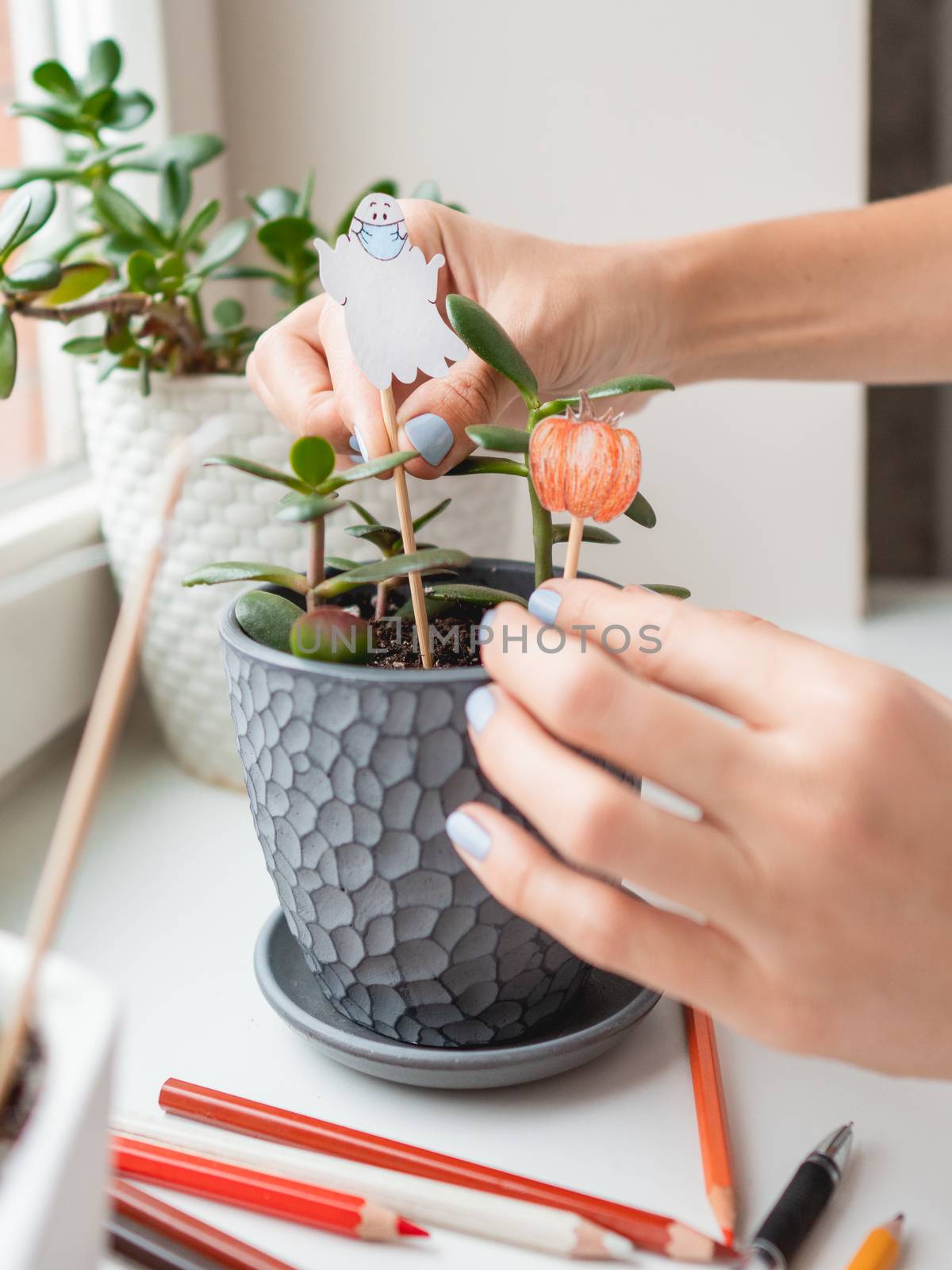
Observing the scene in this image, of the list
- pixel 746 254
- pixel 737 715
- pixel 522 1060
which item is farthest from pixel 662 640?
pixel 746 254

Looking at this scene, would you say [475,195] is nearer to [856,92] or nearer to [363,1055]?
[856,92]

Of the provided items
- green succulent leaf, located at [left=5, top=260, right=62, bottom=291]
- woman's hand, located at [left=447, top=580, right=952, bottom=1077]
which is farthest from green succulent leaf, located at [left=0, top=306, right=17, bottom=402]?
woman's hand, located at [left=447, top=580, right=952, bottom=1077]

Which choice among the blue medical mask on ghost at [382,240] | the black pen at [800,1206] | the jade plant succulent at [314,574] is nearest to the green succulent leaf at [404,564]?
the jade plant succulent at [314,574]

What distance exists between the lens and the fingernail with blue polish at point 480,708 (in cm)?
35

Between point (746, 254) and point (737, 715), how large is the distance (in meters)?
0.47

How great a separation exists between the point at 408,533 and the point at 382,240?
0.35 feet

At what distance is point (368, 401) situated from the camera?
48 centimetres

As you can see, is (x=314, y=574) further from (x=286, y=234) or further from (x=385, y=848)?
(x=286, y=234)

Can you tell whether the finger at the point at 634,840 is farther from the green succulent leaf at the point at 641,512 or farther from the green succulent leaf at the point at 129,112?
A: the green succulent leaf at the point at 129,112

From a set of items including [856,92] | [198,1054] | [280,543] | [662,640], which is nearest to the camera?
[662,640]

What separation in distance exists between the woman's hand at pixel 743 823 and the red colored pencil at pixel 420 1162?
0.24ft

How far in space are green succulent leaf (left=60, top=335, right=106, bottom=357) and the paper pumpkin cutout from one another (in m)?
0.28

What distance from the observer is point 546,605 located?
1.17 ft

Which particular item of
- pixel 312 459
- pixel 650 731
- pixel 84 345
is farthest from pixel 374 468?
pixel 84 345
